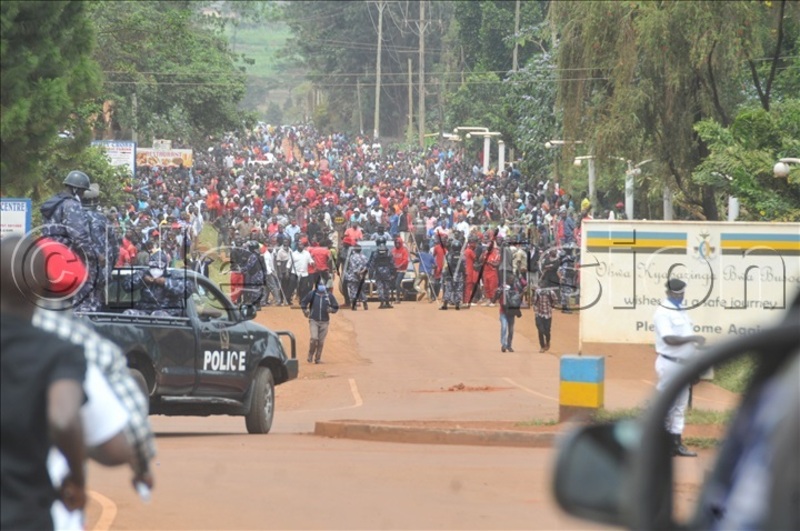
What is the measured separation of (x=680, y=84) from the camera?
87.6 feet

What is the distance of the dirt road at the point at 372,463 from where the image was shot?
32.3ft

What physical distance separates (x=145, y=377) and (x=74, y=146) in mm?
4374

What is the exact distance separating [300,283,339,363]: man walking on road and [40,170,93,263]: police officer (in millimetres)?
11938

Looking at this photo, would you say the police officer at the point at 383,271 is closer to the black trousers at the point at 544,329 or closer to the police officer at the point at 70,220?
the black trousers at the point at 544,329

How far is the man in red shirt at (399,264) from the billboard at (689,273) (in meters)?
14.3

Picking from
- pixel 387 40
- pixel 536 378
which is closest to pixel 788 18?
pixel 536 378

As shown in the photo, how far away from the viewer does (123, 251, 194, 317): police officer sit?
1424cm

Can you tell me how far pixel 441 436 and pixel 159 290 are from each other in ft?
10.6

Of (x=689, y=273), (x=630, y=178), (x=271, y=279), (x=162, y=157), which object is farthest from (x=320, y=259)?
(x=162, y=157)

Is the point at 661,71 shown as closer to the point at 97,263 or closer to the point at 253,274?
the point at 253,274

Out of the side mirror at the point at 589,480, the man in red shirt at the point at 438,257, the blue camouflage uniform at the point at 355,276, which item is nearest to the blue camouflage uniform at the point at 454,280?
the man in red shirt at the point at 438,257

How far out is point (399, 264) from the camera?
35438 mm

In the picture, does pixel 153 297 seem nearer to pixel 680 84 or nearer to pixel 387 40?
pixel 680 84

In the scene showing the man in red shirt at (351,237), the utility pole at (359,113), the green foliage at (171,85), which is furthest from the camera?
the utility pole at (359,113)
